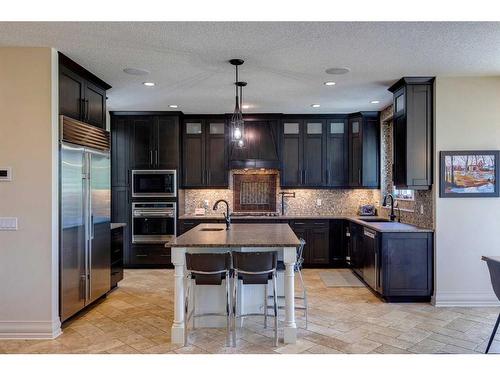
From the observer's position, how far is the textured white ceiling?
300 cm

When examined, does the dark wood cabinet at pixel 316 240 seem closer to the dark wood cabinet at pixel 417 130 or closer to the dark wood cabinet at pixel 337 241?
the dark wood cabinet at pixel 337 241

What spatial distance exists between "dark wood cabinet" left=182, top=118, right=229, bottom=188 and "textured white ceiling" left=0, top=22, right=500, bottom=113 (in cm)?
146

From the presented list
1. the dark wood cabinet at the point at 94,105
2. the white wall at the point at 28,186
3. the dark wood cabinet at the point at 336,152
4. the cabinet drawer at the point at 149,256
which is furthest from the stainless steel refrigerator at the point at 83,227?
the dark wood cabinet at the point at 336,152

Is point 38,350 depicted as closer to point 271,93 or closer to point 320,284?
point 320,284

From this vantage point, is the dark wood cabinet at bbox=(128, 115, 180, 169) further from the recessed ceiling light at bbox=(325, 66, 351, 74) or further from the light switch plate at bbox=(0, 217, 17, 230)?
the recessed ceiling light at bbox=(325, 66, 351, 74)

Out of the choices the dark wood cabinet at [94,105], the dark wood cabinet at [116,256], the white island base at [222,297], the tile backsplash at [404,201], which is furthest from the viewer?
the dark wood cabinet at [116,256]

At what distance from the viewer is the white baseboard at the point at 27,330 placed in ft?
11.2

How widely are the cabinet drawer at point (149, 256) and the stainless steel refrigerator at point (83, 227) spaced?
1656 mm

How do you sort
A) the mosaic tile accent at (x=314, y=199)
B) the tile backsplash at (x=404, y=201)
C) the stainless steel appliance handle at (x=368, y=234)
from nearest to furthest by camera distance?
the tile backsplash at (x=404, y=201) < the stainless steel appliance handle at (x=368, y=234) < the mosaic tile accent at (x=314, y=199)

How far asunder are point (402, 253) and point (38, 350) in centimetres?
395

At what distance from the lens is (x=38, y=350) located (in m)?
3.14

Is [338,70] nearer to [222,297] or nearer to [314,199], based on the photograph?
[222,297]

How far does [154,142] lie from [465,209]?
4861 mm

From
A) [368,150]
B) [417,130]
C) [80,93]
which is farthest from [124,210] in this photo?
[417,130]
